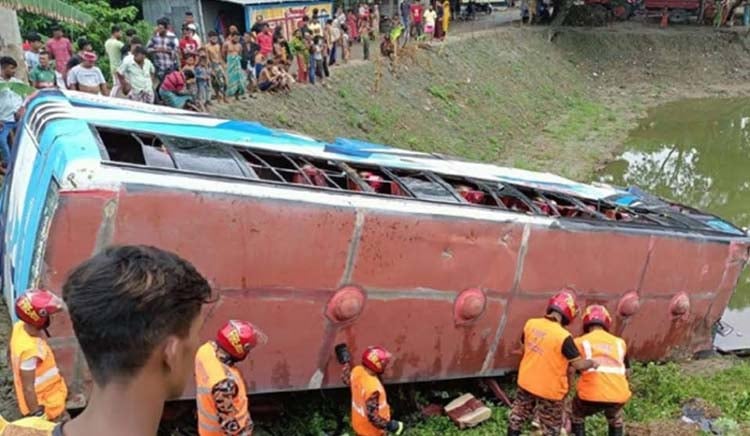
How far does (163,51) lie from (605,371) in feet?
28.1

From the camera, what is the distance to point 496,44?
956 inches

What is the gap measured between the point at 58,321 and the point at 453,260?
3136 millimetres

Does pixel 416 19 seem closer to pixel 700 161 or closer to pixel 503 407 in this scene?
pixel 700 161

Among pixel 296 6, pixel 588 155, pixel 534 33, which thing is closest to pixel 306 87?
pixel 296 6

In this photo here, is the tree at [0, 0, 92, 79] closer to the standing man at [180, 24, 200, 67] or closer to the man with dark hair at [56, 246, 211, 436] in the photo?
the standing man at [180, 24, 200, 67]

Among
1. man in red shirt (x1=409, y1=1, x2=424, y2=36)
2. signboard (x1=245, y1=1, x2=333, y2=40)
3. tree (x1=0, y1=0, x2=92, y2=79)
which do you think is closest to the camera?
tree (x1=0, y1=0, x2=92, y2=79)

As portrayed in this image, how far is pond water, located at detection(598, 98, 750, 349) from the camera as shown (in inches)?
578

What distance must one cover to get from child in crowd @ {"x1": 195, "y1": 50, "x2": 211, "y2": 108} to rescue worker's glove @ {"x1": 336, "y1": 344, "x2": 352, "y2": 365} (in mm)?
7446

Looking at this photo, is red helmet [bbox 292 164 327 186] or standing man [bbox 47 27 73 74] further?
standing man [bbox 47 27 73 74]

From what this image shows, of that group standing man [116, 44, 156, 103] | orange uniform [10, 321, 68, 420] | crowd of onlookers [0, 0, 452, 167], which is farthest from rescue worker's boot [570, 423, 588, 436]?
standing man [116, 44, 156, 103]

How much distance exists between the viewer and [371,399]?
5.22 m

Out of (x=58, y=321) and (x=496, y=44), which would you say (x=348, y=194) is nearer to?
(x=58, y=321)

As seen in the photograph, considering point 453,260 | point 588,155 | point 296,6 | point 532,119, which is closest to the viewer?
point 453,260

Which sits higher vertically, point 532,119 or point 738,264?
point 738,264
